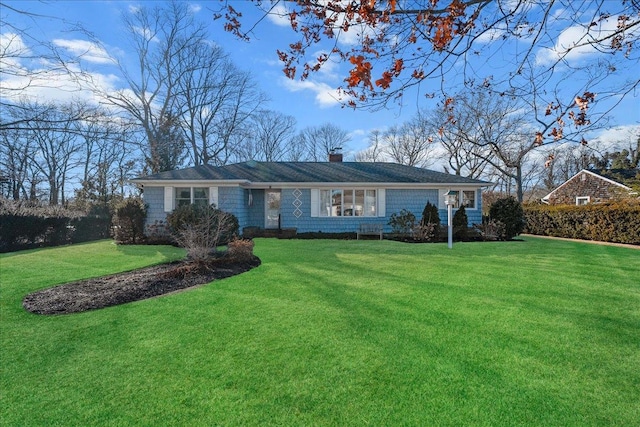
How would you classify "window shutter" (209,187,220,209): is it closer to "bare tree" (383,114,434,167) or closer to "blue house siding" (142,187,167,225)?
"blue house siding" (142,187,167,225)

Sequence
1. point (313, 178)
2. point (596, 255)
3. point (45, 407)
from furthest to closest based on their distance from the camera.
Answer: point (313, 178), point (596, 255), point (45, 407)

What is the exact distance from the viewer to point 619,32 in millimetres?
3129

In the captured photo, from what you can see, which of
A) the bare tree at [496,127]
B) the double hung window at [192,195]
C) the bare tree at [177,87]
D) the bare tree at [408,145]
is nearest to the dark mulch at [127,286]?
the double hung window at [192,195]

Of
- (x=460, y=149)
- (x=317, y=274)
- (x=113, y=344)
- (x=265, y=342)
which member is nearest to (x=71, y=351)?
(x=113, y=344)

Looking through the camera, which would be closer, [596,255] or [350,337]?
[350,337]

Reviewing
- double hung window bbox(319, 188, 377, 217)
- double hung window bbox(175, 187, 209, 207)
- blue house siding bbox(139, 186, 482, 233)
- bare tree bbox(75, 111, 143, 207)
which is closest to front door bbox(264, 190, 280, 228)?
blue house siding bbox(139, 186, 482, 233)

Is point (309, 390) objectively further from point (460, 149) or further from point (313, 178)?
point (460, 149)

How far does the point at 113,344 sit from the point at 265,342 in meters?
1.74

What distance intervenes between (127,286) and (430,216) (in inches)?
473

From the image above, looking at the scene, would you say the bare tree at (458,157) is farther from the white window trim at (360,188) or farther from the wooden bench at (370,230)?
the wooden bench at (370,230)

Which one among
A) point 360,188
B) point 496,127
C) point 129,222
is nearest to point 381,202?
point 360,188

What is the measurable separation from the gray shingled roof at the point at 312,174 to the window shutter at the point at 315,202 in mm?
537

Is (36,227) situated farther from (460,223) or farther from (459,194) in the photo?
(459,194)

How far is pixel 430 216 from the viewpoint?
14.7m
